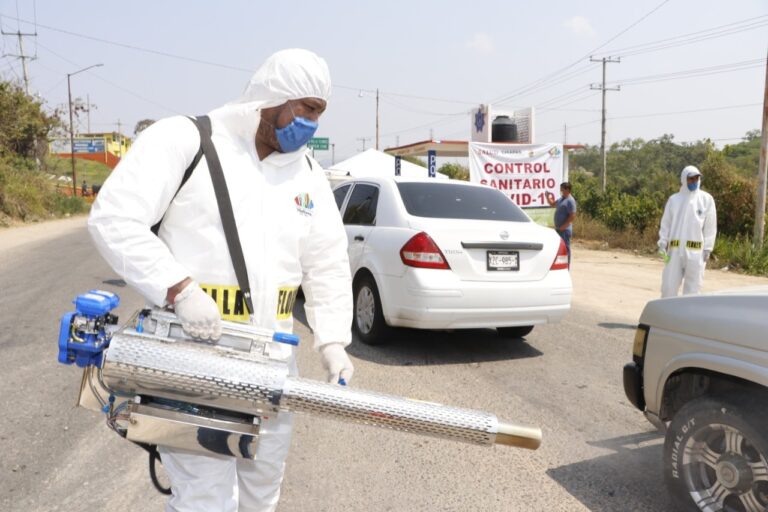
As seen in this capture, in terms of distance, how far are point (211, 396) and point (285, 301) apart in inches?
26.4

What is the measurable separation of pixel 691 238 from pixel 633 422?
13.0 ft

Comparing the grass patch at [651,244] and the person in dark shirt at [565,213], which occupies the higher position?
the person in dark shirt at [565,213]

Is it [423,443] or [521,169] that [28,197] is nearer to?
[521,169]

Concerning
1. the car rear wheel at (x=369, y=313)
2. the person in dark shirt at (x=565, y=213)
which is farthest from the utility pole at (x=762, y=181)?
the car rear wheel at (x=369, y=313)

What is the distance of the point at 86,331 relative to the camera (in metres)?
1.86

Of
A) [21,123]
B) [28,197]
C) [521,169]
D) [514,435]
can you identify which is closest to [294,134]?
[514,435]

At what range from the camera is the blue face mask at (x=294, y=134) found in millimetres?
2258

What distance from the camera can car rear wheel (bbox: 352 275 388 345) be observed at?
6.24 m

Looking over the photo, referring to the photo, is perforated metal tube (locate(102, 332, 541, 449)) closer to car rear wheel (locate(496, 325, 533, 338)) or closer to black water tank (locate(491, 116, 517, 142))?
car rear wheel (locate(496, 325, 533, 338))

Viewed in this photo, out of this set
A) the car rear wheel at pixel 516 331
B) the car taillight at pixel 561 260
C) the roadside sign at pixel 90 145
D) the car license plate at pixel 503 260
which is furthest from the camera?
the roadside sign at pixel 90 145

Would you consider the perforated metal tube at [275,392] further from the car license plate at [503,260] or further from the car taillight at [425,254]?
the car license plate at [503,260]

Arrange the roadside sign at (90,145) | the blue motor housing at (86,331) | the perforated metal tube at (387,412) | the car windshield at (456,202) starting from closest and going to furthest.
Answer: the perforated metal tube at (387,412) → the blue motor housing at (86,331) → the car windshield at (456,202) → the roadside sign at (90,145)

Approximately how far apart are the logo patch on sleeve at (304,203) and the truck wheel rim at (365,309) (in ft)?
12.9

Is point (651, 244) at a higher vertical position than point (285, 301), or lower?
lower
